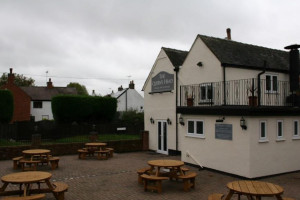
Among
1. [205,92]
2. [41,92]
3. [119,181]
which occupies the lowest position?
[119,181]

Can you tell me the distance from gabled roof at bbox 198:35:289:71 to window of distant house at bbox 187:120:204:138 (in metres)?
3.11

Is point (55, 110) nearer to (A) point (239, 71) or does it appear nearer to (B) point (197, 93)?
(B) point (197, 93)

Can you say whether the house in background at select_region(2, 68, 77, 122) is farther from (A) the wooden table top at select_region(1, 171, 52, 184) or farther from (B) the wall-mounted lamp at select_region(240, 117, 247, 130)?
(B) the wall-mounted lamp at select_region(240, 117, 247, 130)

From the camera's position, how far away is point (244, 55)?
15.2 m

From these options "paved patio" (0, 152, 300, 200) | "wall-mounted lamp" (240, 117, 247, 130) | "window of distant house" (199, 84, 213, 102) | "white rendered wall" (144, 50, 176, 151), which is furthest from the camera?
"white rendered wall" (144, 50, 176, 151)

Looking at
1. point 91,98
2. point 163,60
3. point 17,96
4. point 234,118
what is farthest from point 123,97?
point 234,118

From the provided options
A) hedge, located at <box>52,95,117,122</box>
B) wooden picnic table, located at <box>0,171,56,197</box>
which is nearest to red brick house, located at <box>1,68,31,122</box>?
hedge, located at <box>52,95,117,122</box>

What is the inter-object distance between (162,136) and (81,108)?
1097 centimetres

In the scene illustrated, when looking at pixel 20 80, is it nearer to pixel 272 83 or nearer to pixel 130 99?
pixel 130 99

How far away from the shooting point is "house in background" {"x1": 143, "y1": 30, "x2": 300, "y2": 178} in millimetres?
11195

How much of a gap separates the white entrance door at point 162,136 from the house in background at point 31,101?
2459 cm

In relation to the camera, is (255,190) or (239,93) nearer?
(255,190)

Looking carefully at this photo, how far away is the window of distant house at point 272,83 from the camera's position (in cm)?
1427

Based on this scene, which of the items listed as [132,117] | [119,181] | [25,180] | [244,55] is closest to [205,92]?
[244,55]
